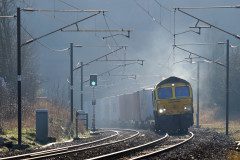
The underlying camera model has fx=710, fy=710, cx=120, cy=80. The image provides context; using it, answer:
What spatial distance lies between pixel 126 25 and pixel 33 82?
97891mm

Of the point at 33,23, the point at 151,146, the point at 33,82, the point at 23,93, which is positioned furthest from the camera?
the point at 33,23

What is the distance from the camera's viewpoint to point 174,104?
39.1m

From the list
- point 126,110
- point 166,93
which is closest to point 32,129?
point 166,93

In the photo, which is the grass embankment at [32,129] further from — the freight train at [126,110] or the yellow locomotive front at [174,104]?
the yellow locomotive front at [174,104]

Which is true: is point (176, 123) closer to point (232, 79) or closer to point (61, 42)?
point (232, 79)

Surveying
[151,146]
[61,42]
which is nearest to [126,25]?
[61,42]

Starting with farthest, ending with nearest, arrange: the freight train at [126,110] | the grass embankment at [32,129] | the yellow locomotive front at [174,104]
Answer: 1. the freight train at [126,110]
2. the yellow locomotive front at [174,104]
3. the grass embankment at [32,129]

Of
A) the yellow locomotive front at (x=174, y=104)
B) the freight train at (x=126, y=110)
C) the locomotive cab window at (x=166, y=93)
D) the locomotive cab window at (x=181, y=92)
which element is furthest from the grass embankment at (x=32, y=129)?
the locomotive cab window at (x=181, y=92)

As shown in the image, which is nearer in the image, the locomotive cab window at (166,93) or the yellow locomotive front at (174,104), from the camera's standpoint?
the yellow locomotive front at (174,104)

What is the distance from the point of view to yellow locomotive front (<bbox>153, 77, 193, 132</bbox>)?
128 feet

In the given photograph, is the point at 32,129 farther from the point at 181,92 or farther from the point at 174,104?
the point at 181,92

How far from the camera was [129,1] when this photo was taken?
541 feet

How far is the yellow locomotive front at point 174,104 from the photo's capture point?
39062 mm

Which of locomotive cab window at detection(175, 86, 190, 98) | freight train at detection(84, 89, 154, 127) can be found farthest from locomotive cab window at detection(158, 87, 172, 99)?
freight train at detection(84, 89, 154, 127)
